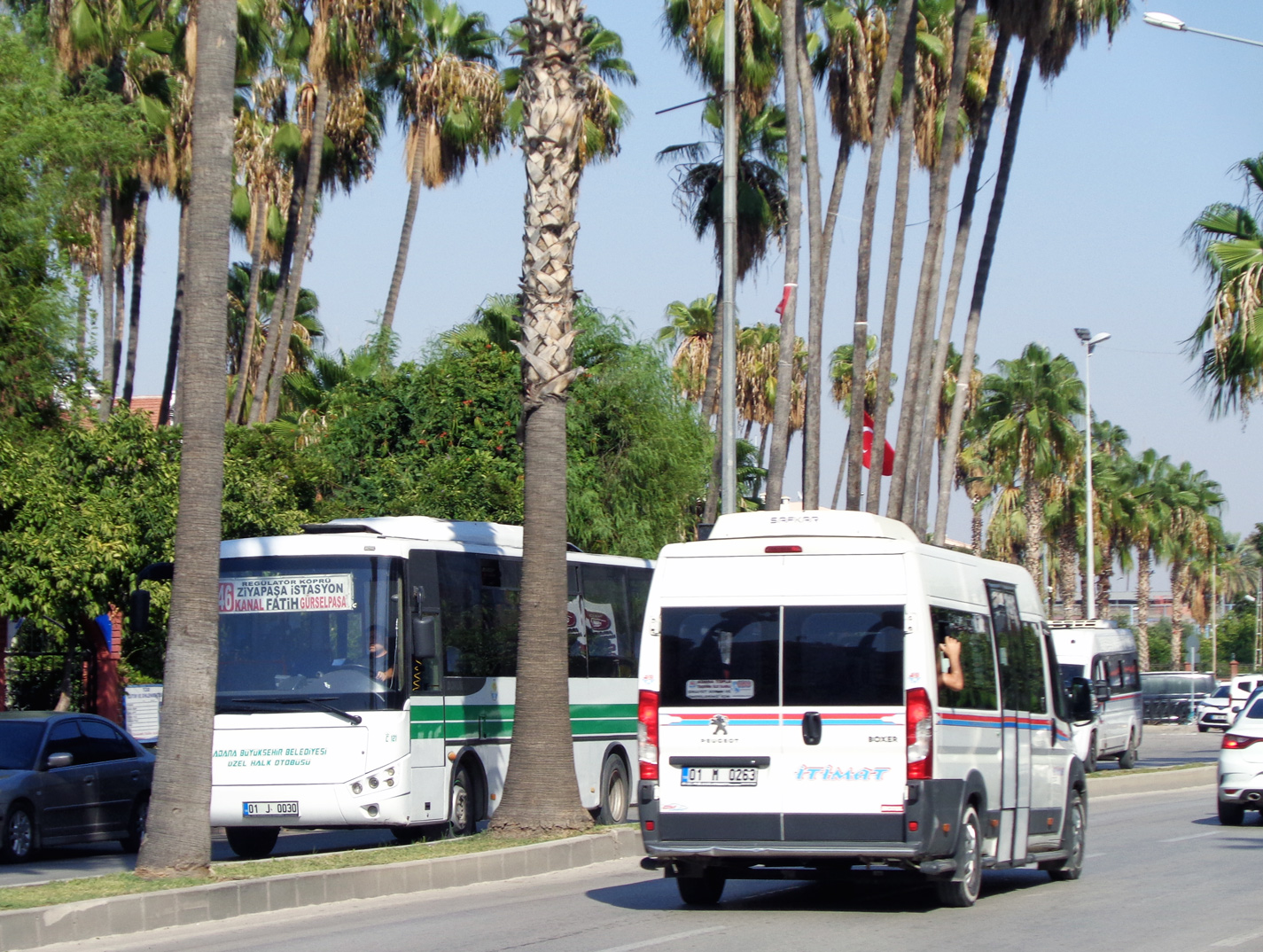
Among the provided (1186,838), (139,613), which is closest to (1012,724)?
(1186,838)

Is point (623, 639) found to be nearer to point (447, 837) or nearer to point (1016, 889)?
point (447, 837)

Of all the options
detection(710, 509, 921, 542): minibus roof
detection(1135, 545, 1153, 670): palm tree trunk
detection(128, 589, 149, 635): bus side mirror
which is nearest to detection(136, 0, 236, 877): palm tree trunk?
detection(128, 589, 149, 635): bus side mirror

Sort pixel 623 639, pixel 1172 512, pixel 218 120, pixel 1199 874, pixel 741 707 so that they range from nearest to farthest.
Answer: pixel 741 707
pixel 218 120
pixel 1199 874
pixel 623 639
pixel 1172 512

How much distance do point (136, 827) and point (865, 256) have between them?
63.9 ft

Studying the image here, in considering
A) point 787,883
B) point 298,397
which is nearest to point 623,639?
point 787,883

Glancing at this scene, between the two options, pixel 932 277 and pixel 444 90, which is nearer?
pixel 932 277

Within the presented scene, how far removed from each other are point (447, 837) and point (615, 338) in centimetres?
1862

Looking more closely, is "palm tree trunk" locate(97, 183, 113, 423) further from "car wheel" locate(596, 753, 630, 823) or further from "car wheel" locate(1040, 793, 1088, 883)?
"car wheel" locate(1040, 793, 1088, 883)

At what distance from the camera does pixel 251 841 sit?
56.4ft

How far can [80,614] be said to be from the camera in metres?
24.0

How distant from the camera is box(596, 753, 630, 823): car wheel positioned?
65.3 feet

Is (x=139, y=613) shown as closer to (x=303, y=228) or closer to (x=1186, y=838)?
(x=1186, y=838)

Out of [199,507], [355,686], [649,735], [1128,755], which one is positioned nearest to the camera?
[649,735]

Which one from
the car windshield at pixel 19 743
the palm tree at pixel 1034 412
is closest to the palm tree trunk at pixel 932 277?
the car windshield at pixel 19 743
